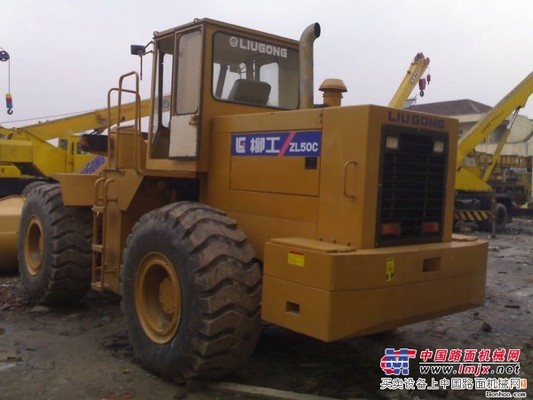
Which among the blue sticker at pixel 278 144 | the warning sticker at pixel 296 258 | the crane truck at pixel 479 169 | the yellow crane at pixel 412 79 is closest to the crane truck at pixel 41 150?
Answer: the yellow crane at pixel 412 79

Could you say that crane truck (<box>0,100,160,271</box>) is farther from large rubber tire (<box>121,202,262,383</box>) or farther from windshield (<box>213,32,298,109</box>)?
large rubber tire (<box>121,202,262,383</box>)

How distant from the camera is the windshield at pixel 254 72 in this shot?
512 centimetres

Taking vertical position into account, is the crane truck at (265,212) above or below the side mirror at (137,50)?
below

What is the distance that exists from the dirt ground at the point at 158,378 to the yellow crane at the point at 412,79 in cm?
914

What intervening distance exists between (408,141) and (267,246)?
131cm

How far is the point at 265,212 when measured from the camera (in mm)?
4637

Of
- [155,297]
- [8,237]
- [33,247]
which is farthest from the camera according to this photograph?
[8,237]

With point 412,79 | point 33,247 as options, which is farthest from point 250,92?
point 412,79

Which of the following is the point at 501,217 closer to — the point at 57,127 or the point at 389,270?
the point at 57,127

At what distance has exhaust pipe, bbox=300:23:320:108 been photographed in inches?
188

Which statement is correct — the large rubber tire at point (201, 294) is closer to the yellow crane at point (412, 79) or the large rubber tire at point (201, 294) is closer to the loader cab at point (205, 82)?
the loader cab at point (205, 82)

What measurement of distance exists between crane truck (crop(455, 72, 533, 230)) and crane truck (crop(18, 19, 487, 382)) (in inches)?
429

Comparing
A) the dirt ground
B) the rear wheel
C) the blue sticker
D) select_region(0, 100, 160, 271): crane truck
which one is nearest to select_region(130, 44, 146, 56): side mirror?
the blue sticker

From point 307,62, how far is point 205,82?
0.88 m
